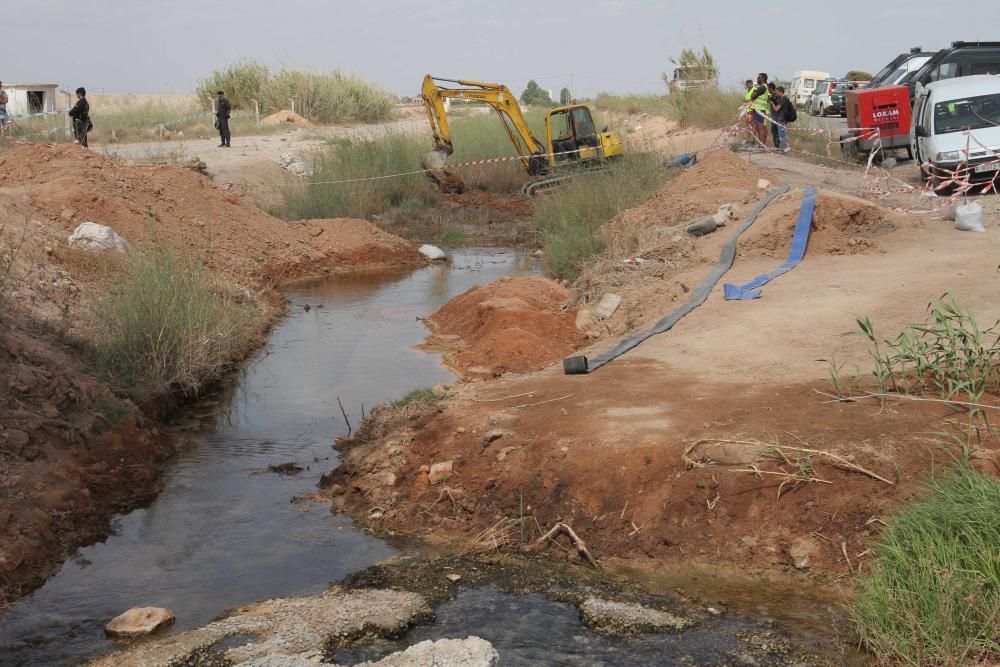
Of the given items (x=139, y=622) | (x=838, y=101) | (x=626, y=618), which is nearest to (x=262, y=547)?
(x=139, y=622)

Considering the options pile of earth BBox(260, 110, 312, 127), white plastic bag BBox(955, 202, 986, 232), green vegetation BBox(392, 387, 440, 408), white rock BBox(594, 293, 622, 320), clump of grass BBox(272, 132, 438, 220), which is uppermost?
pile of earth BBox(260, 110, 312, 127)

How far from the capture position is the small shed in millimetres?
39906

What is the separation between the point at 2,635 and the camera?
5836 mm

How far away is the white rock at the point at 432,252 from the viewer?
64.1 ft

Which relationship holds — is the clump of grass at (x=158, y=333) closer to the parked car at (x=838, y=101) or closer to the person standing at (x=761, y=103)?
the person standing at (x=761, y=103)

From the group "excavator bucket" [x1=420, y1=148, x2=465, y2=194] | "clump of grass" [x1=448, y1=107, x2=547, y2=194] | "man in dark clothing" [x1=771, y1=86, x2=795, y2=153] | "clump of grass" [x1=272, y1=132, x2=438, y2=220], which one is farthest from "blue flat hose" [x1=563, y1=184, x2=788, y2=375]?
"clump of grass" [x1=448, y1=107, x2=547, y2=194]

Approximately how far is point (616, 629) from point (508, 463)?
1.91 metres

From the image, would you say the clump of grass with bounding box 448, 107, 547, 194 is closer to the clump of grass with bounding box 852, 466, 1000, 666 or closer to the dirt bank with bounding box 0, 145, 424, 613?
the dirt bank with bounding box 0, 145, 424, 613

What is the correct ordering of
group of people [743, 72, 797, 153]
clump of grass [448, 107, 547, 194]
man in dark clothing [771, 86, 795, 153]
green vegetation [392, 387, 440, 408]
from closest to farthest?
Result: green vegetation [392, 387, 440, 408]
group of people [743, 72, 797, 153]
man in dark clothing [771, 86, 795, 153]
clump of grass [448, 107, 547, 194]

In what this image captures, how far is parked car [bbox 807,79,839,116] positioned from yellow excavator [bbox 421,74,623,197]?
59.2ft

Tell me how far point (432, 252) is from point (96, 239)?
6.86 m

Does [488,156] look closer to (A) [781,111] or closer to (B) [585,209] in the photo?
(A) [781,111]

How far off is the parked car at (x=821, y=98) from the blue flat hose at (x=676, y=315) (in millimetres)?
26410

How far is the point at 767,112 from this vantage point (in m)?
23.7
